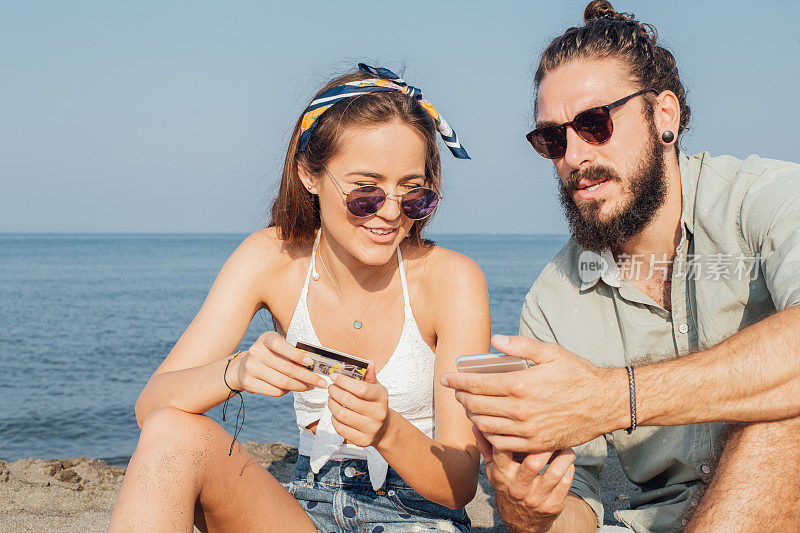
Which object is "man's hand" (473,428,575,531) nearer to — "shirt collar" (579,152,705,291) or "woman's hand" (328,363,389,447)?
"woman's hand" (328,363,389,447)

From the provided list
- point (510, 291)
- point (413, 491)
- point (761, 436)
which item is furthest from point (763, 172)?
point (510, 291)

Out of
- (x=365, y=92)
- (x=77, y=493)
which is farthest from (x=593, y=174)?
(x=77, y=493)

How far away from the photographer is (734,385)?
2.23 metres

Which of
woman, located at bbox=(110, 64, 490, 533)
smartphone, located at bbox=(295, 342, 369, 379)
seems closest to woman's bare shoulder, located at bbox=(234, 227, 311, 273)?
woman, located at bbox=(110, 64, 490, 533)

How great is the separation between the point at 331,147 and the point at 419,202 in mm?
526

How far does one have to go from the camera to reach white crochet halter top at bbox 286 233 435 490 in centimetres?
315

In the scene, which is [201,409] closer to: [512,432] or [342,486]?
[342,486]

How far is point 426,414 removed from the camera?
3.35m

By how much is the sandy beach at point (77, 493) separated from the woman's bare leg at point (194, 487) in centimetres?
191

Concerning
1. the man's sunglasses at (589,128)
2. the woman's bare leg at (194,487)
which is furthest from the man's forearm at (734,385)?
the woman's bare leg at (194,487)

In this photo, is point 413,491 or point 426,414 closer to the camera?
point 413,491

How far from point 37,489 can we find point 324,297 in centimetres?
302

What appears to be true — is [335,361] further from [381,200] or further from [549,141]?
[549,141]

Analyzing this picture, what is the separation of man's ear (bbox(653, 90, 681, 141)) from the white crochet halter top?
1.58m
